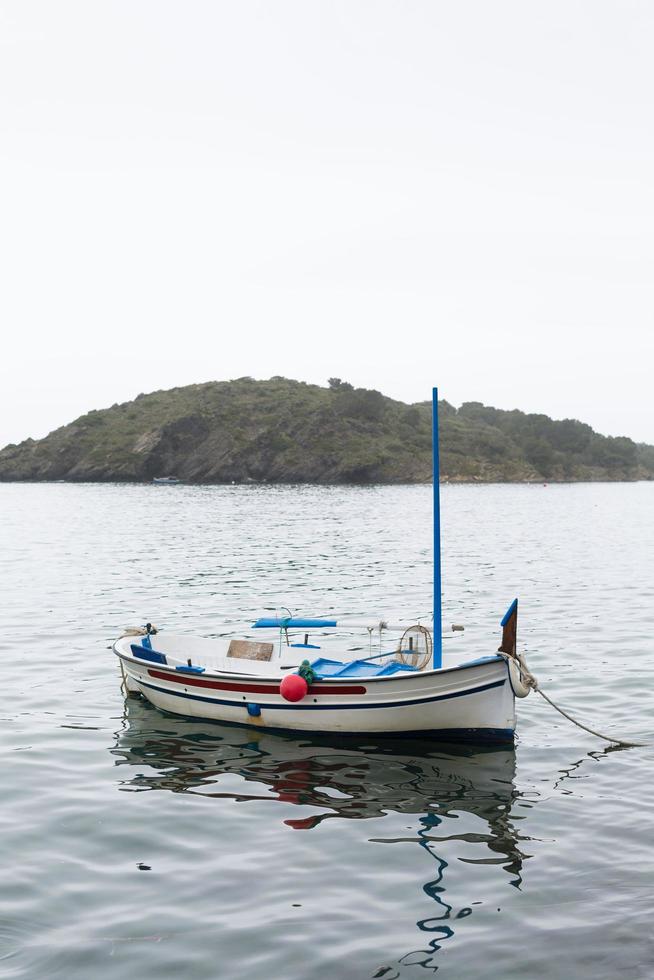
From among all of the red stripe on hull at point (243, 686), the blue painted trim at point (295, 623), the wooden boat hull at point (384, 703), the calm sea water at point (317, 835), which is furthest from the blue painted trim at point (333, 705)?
the blue painted trim at point (295, 623)

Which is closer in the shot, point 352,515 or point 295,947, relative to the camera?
point 295,947

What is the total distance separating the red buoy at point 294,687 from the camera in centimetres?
1563

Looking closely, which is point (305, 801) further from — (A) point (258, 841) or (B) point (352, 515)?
(B) point (352, 515)

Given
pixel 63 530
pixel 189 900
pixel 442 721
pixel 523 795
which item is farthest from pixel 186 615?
pixel 63 530

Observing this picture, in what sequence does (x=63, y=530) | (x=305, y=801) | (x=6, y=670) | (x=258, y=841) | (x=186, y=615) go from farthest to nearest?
(x=63, y=530) → (x=186, y=615) → (x=6, y=670) → (x=305, y=801) → (x=258, y=841)

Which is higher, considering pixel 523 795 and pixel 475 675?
pixel 475 675

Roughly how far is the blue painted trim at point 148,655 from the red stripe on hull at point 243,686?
429 millimetres

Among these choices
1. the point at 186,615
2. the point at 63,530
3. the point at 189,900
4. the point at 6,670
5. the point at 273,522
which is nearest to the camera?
the point at 189,900

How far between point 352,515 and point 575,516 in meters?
22.1

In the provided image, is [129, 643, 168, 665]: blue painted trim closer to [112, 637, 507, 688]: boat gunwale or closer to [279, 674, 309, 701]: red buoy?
[112, 637, 507, 688]: boat gunwale

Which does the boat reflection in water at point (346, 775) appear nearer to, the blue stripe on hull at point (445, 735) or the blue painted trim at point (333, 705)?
the blue stripe on hull at point (445, 735)

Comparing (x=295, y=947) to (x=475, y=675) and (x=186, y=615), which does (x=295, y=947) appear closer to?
(x=475, y=675)

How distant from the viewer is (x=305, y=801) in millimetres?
13281

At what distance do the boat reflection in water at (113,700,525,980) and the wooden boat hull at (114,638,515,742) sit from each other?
31cm
